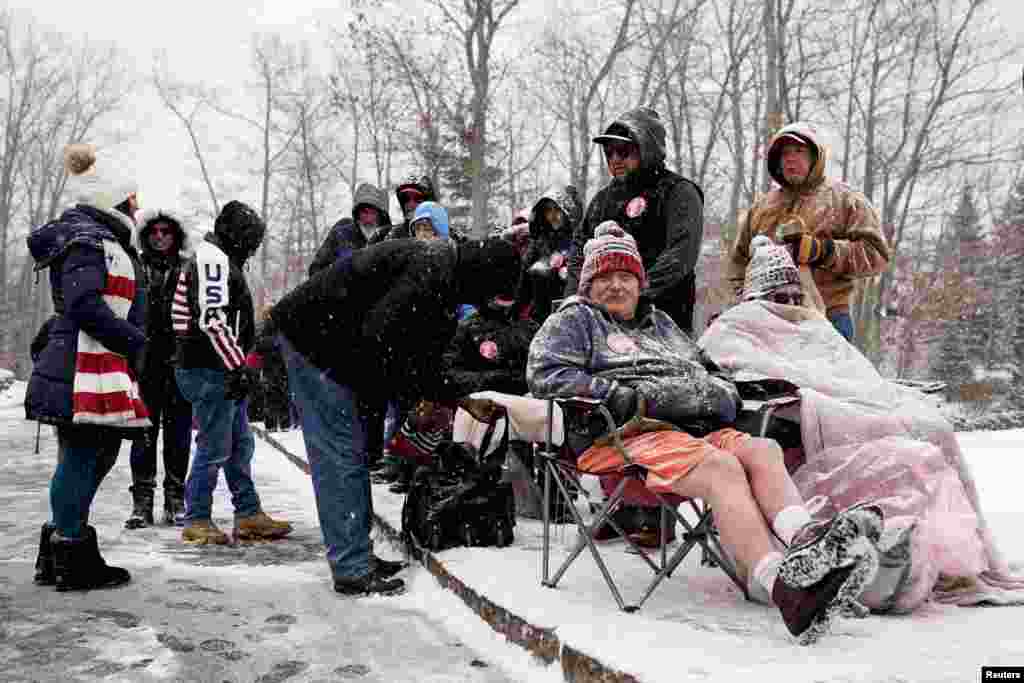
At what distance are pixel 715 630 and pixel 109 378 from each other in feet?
8.81

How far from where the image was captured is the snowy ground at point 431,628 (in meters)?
2.29

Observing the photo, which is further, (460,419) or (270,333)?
(460,419)

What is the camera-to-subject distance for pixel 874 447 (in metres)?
3.08

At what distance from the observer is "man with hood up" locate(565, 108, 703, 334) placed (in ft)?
13.6

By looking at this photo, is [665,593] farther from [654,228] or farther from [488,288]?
[654,228]

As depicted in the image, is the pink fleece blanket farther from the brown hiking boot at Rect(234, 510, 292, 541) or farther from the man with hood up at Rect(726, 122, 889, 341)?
the brown hiking boot at Rect(234, 510, 292, 541)

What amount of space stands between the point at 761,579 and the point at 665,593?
74 centimetres

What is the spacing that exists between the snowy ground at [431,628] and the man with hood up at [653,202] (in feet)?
4.69

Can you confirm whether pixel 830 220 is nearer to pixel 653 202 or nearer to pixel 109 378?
pixel 653 202

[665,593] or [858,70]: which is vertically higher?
[858,70]

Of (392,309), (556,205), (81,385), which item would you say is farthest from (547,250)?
(81,385)

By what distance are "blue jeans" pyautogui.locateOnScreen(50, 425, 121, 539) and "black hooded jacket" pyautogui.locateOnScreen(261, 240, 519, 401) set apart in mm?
916

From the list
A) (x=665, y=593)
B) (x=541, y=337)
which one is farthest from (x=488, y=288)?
(x=665, y=593)

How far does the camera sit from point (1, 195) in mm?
35625
